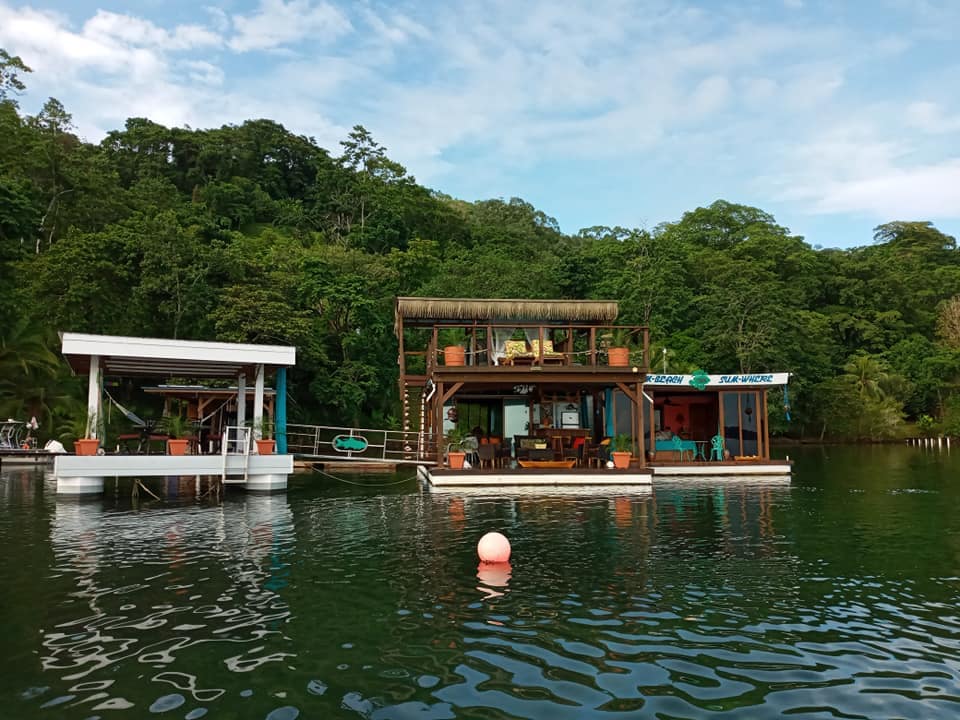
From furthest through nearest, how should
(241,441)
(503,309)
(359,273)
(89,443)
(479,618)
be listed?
1. (359,273)
2. (503,309)
3. (241,441)
4. (89,443)
5. (479,618)

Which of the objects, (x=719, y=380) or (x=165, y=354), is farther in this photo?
(x=719, y=380)

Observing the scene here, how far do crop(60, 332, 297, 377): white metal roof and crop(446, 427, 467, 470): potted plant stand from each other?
5480 millimetres

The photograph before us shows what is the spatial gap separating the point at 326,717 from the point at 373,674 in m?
0.80

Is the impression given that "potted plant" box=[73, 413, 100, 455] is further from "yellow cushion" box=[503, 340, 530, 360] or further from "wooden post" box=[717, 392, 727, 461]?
"wooden post" box=[717, 392, 727, 461]

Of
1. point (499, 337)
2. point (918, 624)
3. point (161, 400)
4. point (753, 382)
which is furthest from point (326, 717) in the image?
point (161, 400)

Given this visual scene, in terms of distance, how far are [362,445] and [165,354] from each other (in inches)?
350

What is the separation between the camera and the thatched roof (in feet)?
69.8

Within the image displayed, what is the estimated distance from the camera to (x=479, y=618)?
23.2 feet

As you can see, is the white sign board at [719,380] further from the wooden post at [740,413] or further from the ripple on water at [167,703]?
the ripple on water at [167,703]

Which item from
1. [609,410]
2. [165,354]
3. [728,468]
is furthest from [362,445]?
[728,468]

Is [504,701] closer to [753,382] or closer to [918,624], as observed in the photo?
[918,624]

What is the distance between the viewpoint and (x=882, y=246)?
229ft

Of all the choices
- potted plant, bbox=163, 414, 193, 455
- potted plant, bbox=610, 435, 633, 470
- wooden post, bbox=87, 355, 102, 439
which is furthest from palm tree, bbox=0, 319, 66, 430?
potted plant, bbox=610, 435, 633, 470

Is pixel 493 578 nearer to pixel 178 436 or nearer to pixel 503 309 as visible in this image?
pixel 178 436
